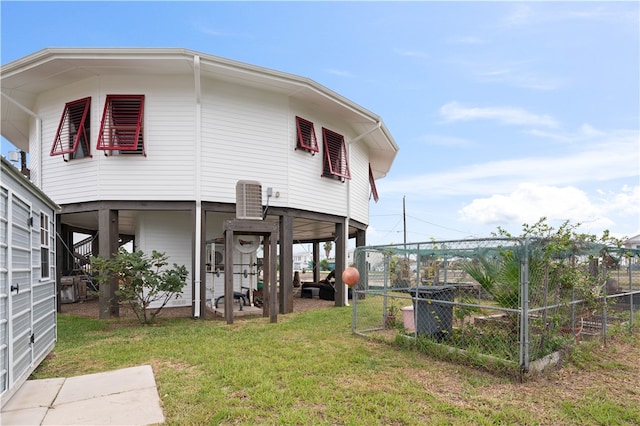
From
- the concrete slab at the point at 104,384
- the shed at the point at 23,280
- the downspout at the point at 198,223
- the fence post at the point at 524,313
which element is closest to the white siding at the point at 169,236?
the downspout at the point at 198,223

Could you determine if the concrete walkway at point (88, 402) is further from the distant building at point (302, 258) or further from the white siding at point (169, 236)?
the distant building at point (302, 258)

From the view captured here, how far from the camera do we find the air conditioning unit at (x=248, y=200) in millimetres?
8086

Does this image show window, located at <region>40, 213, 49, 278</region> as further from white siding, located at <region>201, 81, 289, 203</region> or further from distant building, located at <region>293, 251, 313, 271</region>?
distant building, located at <region>293, 251, 313, 271</region>

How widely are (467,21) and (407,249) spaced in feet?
18.0

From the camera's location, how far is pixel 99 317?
8.66 meters

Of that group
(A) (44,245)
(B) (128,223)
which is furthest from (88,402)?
(B) (128,223)

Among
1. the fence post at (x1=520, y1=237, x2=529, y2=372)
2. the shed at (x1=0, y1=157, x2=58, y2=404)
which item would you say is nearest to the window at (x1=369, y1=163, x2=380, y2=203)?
the fence post at (x1=520, y1=237, x2=529, y2=372)

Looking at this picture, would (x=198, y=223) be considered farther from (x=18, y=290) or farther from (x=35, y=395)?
(x=35, y=395)

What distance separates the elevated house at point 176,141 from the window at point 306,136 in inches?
1.4

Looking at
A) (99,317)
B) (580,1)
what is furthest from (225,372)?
(580,1)

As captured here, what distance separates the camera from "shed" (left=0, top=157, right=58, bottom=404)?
3637 millimetres

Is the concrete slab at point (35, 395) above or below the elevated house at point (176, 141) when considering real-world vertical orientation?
below

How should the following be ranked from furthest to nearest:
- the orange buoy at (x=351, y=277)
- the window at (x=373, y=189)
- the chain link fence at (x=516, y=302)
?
1. the window at (x=373, y=189)
2. the orange buoy at (x=351, y=277)
3. the chain link fence at (x=516, y=302)

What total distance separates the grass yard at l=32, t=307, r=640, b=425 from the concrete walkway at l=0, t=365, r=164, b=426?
0.19 m
